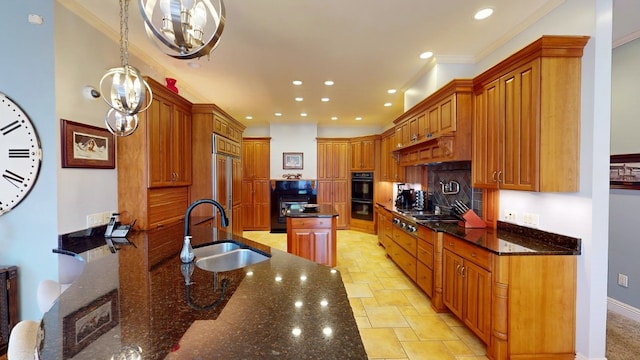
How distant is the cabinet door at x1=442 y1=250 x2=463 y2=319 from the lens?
2.47m

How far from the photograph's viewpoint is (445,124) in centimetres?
296

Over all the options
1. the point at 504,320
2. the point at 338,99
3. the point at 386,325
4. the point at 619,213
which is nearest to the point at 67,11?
the point at 338,99

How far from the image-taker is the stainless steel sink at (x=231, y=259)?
Answer: 75.7 inches

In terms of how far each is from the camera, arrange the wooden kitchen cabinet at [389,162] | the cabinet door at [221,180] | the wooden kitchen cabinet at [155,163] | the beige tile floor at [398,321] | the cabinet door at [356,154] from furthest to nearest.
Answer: the cabinet door at [356,154], the wooden kitchen cabinet at [389,162], the cabinet door at [221,180], the wooden kitchen cabinet at [155,163], the beige tile floor at [398,321]

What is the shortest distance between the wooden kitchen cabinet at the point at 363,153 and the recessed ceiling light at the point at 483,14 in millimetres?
4157

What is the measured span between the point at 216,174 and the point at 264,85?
1.60 m

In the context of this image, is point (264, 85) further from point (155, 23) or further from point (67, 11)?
point (155, 23)

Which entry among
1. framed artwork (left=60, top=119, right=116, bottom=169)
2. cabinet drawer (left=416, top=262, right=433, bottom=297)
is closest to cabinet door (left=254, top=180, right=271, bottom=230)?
framed artwork (left=60, top=119, right=116, bottom=169)

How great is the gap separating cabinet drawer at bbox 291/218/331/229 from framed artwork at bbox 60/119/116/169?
7.24 ft

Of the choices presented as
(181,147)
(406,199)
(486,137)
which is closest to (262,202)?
(181,147)

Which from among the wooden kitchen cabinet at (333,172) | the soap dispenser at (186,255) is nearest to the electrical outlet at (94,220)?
the soap dispenser at (186,255)

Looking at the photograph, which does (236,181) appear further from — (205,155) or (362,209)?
(362,209)

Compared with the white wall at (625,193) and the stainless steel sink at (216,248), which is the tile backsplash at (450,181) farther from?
the stainless steel sink at (216,248)

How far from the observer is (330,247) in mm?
3785
